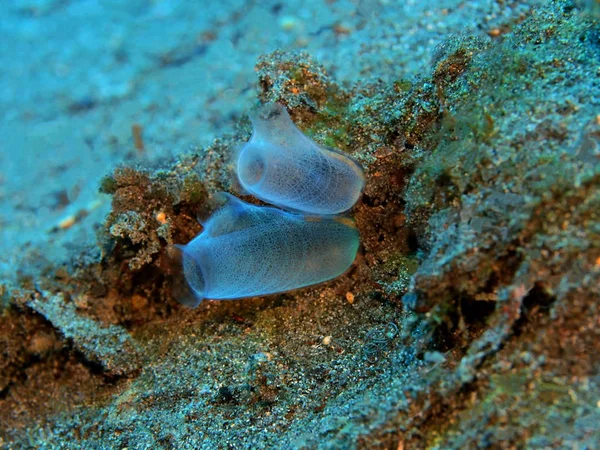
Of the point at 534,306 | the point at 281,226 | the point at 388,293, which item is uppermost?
the point at 534,306

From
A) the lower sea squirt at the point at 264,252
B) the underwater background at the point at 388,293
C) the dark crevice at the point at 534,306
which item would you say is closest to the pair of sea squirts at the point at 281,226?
the lower sea squirt at the point at 264,252

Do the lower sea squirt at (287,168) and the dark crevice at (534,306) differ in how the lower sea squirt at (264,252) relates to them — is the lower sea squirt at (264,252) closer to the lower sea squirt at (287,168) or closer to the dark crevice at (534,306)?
the lower sea squirt at (287,168)

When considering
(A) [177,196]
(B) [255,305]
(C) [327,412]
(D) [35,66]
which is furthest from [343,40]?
(D) [35,66]

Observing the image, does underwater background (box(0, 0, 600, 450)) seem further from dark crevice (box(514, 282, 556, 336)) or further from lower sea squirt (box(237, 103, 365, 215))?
lower sea squirt (box(237, 103, 365, 215))

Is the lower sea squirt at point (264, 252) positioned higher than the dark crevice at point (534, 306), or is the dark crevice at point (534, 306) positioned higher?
the dark crevice at point (534, 306)

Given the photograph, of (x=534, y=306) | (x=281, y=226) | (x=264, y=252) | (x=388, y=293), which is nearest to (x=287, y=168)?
(x=281, y=226)

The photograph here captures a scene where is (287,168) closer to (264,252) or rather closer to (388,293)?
(264,252)
